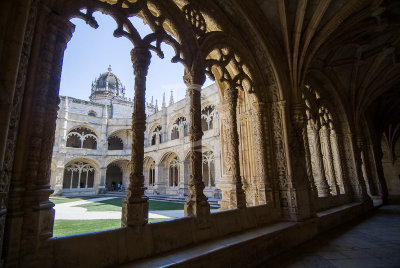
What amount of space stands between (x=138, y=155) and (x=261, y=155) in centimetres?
256

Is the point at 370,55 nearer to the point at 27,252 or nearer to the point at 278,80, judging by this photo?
the point at 278,80

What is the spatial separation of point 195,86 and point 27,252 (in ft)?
8.55

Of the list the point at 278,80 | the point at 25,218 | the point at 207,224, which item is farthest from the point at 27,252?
the point at 278,80

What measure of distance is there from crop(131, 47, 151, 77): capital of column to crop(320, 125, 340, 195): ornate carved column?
253 inches

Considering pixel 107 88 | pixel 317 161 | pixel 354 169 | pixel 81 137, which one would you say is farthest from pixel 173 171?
pixel 107 88

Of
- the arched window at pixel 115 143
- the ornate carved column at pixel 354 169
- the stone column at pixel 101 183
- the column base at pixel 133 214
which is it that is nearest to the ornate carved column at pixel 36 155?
the column base at pixel 133 214

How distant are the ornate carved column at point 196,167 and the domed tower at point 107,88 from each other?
2973 centimetres

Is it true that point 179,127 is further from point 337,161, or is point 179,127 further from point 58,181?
point 337,161

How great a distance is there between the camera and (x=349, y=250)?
3.22m

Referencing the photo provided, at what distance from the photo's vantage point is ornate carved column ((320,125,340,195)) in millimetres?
6461

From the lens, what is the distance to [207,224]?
111 inches

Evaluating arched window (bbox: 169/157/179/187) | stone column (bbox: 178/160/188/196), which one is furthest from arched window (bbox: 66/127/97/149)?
stone column (bbox: 178/160/188/196)

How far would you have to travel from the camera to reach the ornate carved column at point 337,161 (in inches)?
268

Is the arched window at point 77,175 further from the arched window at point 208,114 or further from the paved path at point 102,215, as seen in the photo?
the paved path at point 102,215
